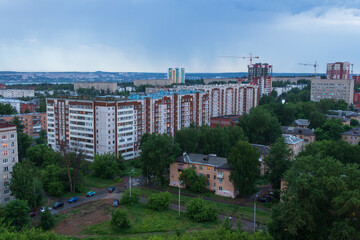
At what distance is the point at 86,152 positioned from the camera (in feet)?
145

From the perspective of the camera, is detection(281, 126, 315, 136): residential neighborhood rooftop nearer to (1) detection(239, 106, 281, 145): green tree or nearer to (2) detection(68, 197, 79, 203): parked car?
(1) detection(239, 106, 281, 145): green tree

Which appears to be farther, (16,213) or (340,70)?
Answer: (340,70)

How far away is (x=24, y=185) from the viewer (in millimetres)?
26062

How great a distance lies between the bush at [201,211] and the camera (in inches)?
992

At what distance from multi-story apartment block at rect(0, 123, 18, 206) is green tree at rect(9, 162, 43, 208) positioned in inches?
37.9

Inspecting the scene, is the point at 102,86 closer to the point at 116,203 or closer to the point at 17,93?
the point at 17,93

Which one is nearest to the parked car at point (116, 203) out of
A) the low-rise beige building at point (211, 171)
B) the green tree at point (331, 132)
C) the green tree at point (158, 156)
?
the green tree at point (158, 156)

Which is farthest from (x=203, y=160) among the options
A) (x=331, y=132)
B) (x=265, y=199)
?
(x=331, y=132)

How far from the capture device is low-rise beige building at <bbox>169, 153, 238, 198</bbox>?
3059 cm

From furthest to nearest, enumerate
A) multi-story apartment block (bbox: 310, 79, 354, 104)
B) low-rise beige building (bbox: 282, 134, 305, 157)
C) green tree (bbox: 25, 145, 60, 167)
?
multi-story apartment block (bbox: 310, 79, 354, 104)
low-rise beige building (bbox: 282, 134, 305, 157)
green tree (bbox: 25, 145, 60, 167)

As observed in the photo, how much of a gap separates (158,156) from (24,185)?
39.5 ft

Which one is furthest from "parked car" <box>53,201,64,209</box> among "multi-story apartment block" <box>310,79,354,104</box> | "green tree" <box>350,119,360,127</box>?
"multi-story apartment block" <box>310,79,354,104</box>

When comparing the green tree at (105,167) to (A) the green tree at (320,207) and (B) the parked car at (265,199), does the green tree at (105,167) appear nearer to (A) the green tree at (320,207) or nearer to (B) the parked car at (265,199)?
(B) the parked car at (265,199)

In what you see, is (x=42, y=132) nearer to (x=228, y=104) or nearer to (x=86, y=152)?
(x=86, y=152)
